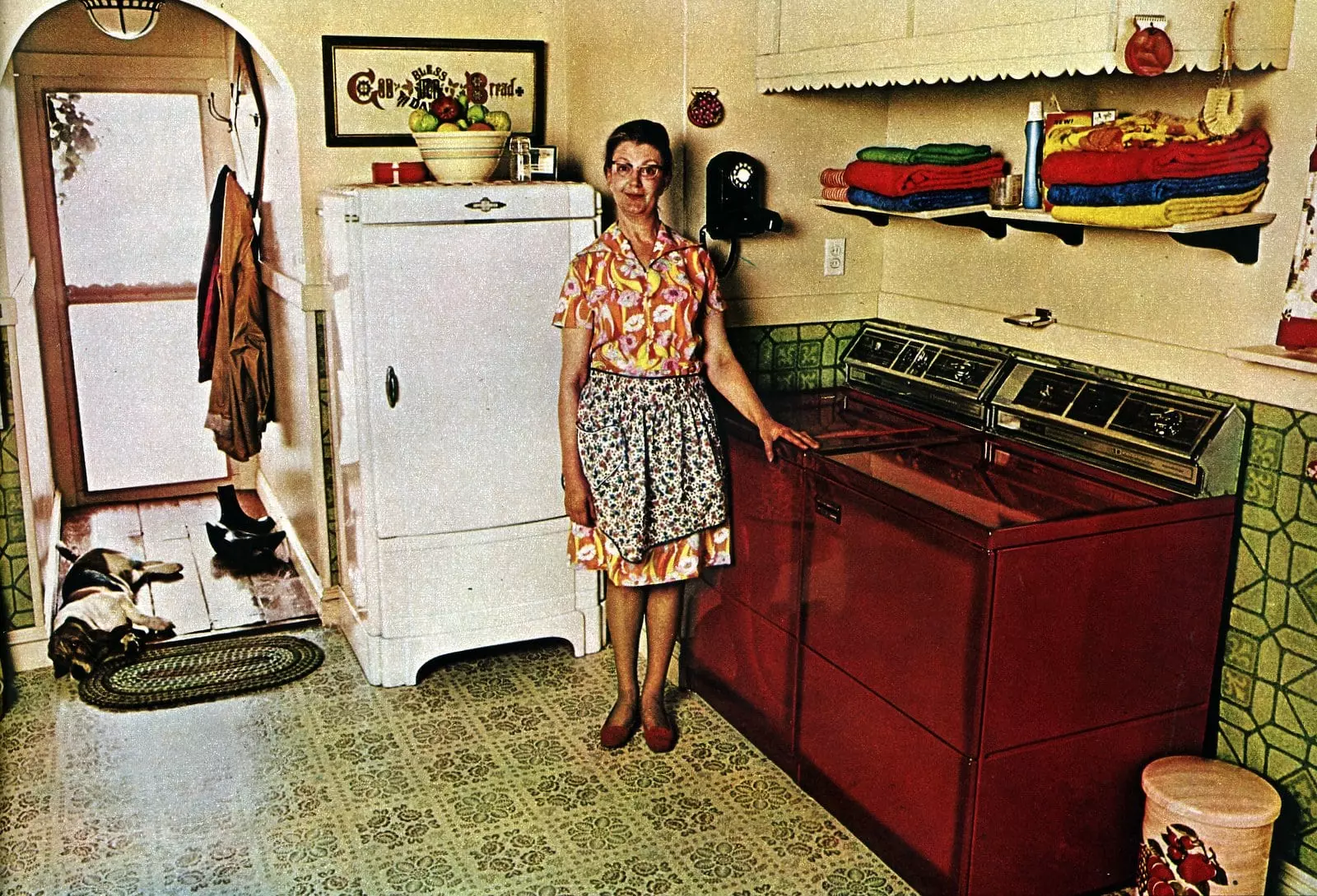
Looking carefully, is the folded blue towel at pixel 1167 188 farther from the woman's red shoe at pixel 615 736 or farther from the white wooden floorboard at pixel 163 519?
the white wooden floorboard at pixel 163 519

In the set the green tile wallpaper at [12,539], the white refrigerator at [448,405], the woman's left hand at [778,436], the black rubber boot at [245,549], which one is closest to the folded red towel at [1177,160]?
the woman's left hand at [778,436]

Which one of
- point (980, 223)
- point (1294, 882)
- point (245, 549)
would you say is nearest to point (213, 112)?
point (245, 549)

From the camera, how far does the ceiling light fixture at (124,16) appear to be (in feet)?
14.1

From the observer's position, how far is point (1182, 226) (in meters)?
2.46

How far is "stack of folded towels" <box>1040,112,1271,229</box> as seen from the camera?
2.46m

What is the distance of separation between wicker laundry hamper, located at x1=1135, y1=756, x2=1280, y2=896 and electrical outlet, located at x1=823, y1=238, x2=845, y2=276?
1707 millimetres

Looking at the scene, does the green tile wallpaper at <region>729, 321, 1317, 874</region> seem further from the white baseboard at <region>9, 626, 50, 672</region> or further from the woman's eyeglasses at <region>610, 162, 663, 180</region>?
the white baseboard at <region>9, 626, 50, 672</region>

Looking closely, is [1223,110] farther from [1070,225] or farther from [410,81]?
[410,81]

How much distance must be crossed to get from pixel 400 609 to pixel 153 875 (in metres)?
1.11

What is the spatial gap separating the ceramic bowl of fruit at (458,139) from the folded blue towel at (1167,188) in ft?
5.74

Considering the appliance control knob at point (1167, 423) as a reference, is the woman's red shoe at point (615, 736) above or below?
below

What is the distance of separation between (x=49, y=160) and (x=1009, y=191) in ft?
14.0

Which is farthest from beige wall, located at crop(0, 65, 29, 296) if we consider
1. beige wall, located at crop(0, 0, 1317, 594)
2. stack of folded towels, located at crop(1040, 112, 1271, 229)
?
stack of folded towels, located at crop(1040, 112, 1271, 229)

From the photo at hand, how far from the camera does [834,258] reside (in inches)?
145
